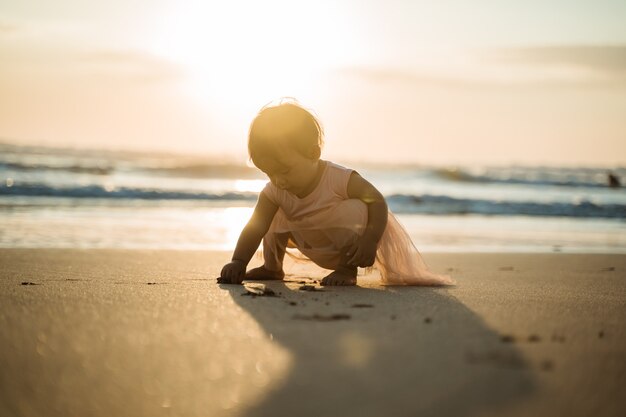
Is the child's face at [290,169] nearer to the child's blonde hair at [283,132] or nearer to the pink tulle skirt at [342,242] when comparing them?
the child's blonde hair at [283,132]

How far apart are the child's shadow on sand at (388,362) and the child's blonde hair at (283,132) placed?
1.02m

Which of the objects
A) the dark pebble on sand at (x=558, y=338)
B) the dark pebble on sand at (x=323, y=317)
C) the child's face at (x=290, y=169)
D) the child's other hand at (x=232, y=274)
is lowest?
the child's other hand at (x=232, y=274)

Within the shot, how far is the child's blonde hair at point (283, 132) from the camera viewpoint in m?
4.14

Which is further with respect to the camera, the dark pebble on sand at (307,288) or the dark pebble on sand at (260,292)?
the dark pebble on sand at (307,288)

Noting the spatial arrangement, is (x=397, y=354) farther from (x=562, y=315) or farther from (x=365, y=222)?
(x=365, y=222)

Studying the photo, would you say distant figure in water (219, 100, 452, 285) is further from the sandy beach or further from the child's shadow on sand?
the child's shadow on sand

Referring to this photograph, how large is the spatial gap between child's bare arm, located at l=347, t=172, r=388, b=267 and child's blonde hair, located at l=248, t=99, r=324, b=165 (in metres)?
0.30

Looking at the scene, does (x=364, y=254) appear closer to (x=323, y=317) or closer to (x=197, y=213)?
(x=323, y=317)

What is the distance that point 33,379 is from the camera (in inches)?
82.7

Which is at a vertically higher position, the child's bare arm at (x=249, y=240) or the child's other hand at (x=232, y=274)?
the child's bare arm at (x=249, y=240)

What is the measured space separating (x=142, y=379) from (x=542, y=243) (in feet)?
25.0

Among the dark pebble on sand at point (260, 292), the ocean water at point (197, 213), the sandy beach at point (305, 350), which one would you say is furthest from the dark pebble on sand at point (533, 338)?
the ocean water at point (197, 213)

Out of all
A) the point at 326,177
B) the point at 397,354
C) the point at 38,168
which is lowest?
the point at 38,168

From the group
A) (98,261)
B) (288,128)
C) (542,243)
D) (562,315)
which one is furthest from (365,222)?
(542,243)
